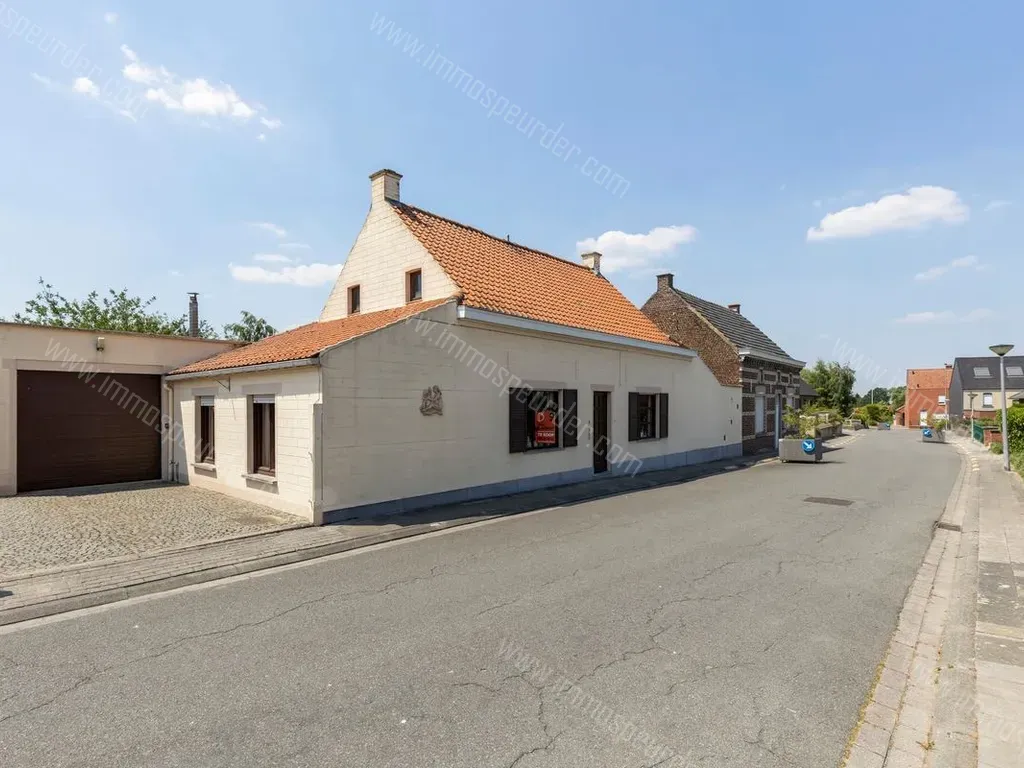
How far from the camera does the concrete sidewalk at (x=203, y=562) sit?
5.59m

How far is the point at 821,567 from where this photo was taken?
6785mm

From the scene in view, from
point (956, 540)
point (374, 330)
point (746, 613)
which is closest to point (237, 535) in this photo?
point (374, 330)

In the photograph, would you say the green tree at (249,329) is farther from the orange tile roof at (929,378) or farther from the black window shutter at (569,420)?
the orange tile roof at (929,378)

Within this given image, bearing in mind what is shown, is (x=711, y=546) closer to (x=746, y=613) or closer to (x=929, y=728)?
(x=746, y=613)

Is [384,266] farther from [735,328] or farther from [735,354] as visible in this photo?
[735,328]

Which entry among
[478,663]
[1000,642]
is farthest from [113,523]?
[1000,642]

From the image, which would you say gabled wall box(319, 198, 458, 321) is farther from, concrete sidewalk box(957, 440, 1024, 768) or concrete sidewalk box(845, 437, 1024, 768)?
concrete sidewalk box(957, 440, 1024, 768)

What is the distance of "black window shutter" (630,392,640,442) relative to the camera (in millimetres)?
15930

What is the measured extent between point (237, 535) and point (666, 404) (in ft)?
43.3

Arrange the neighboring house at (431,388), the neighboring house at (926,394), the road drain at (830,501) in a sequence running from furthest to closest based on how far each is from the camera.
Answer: the neighboring house at (926,394) < the road drain at (830,501) < the neighboring house at (431,388)

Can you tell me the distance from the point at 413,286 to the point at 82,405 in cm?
825

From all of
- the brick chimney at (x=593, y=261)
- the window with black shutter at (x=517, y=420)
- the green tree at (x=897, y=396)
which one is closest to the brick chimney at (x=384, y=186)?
the window with black shutter at (x=517, y=420)

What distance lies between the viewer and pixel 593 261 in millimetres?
20625

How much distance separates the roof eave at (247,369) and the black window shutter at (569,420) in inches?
256
